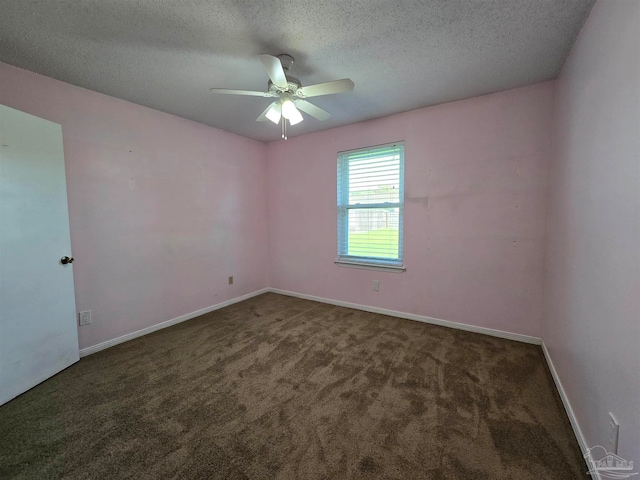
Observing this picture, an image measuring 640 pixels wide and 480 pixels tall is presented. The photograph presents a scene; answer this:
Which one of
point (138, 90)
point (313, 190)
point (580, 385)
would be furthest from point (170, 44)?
point (580, 385)

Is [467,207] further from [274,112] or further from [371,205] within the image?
[274,112]

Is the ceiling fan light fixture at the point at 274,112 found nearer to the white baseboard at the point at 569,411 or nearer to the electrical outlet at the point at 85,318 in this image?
the electrical outlet at the point at 85,318

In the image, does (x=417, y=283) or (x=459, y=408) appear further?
(x=417, y=283)

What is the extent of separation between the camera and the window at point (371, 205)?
123 inches

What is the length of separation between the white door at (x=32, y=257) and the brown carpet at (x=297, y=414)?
228 millimetres

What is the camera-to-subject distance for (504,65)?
2008 mm

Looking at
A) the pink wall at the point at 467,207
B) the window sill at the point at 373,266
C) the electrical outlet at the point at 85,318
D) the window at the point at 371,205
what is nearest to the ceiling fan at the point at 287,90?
the window at the point at 371,205

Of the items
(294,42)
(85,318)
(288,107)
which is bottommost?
(85,318)

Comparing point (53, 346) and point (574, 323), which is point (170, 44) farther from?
point (574, 323)

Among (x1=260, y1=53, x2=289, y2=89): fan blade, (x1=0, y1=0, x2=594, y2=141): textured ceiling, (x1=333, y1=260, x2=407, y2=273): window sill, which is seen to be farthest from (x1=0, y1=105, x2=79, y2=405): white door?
(x1=333, y1=260, x2=407, y2=273): window sill

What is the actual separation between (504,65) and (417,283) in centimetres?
217

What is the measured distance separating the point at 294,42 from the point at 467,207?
7.27 ft

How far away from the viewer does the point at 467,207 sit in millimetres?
2678

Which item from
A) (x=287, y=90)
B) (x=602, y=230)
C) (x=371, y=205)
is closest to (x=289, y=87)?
(x=287, y=90)
